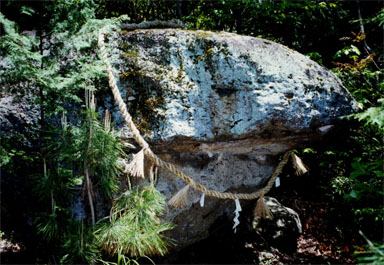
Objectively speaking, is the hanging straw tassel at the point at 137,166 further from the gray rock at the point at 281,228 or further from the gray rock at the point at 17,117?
the gray rock at the point at 281,228

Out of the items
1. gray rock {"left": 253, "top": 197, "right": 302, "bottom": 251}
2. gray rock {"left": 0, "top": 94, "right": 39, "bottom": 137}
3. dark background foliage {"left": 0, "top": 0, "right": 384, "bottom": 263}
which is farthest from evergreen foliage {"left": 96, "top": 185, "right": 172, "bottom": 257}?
gray rock {"left": 253, "top": 197, "right": 302, "bottom": 251}

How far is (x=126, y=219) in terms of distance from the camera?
212 centimetres

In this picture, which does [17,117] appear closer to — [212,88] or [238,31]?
[212,88]

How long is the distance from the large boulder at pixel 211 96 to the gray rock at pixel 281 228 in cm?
113

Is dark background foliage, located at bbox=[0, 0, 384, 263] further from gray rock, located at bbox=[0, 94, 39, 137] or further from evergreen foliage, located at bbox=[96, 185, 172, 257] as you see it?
evergreen foliage, located at bbox=[96, 185, 172, 257]

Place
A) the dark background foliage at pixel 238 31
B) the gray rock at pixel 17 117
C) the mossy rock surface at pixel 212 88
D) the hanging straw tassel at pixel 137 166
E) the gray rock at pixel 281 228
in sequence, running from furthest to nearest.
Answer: the gray rock at pixel 281 228, the mossy rock surface at pixel 212 88, the gray rock at pixel 17 117, the hanging straw tassel at pixel 137 166, the dark background foliage at pixel 238 31

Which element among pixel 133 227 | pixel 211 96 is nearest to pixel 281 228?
pixel 211 96

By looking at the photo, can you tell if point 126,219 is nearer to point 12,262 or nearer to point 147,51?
point 12,262

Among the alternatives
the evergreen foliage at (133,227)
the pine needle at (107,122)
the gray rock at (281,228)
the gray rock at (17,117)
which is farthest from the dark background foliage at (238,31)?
the gray rock at (281,228)

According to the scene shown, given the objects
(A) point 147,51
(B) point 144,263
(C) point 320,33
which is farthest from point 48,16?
(C) point 320,33

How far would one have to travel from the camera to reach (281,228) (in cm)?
350

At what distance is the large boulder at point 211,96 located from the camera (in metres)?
2.49

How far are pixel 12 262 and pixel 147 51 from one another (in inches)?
80.2

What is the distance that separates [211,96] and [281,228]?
6.33ft
